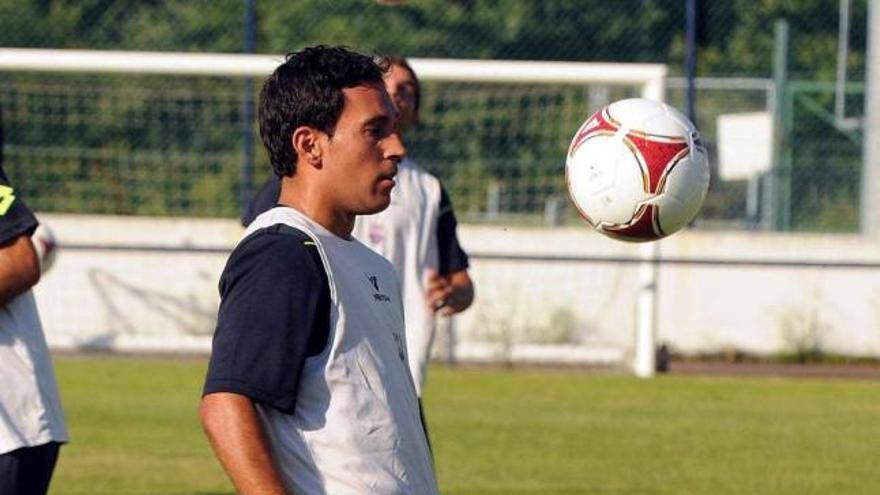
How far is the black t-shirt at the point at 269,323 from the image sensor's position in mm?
3256

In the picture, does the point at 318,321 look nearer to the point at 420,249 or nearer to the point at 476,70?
the point at 420,249

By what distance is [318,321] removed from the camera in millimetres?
3320

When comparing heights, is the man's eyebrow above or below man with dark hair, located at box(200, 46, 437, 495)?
above

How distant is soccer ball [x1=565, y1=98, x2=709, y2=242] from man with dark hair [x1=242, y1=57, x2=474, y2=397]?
187 centimetres

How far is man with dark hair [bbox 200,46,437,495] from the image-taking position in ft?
10.7

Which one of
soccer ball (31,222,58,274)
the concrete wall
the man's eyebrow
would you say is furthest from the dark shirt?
the concrete wall

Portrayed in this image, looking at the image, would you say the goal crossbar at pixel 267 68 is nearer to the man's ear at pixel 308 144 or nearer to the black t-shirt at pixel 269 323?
the man's ear at pixel 308 144

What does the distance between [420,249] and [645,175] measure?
2221 millimetres

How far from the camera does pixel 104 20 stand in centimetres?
1900

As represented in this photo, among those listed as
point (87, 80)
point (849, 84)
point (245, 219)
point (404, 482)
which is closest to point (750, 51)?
point (849, 84)

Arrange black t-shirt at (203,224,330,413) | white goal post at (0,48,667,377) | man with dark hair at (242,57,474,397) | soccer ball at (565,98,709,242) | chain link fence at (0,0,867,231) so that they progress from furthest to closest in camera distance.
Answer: chain link fence at (0,0,867,231) < white goal post at (0,48,667,377) < man with dark hair at (242,57,474,397) < soccer ball at (565,98,709,242) < black t-shirt at (203,224,330,413)

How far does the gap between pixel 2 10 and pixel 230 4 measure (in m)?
2.30

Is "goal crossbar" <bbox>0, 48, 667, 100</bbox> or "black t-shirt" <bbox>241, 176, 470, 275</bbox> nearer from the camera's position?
"black t-shirt" <bbox>241, 176, 470, 275</bbox>

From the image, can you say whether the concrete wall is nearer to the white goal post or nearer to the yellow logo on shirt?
the white goal post
